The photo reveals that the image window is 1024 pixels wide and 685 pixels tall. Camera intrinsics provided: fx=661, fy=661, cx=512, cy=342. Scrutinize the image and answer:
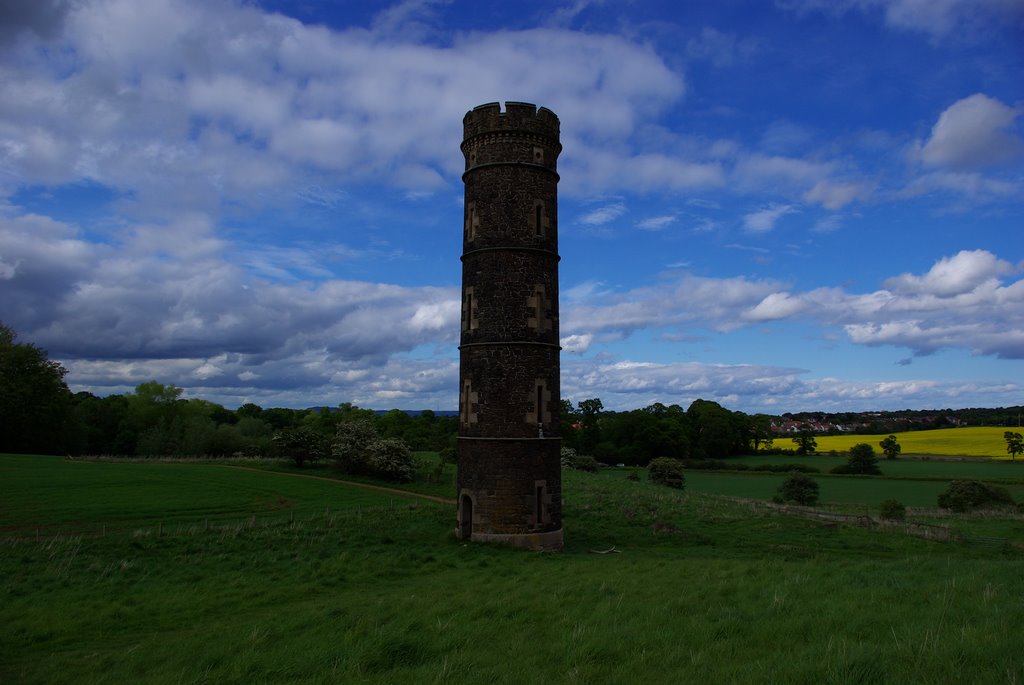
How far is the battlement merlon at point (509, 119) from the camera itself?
25.4 meters

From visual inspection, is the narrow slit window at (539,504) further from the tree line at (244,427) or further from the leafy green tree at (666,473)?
the leafy green tree at (666,473)

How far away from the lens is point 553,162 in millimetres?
26500

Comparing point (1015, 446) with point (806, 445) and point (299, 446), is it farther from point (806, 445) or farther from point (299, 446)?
point (299, 446)

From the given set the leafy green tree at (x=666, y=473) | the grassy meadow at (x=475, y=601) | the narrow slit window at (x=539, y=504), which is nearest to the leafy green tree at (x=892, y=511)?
the grassy meadow at (x=475, y=601)

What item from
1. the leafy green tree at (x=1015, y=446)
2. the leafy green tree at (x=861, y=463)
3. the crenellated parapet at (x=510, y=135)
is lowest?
the leafy green tree at (x=861, y=463)

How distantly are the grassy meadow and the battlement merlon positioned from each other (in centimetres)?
1566

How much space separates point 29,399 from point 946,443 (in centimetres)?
12103

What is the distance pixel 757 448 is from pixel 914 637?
112628mm

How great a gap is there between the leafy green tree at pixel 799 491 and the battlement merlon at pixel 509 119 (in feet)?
125

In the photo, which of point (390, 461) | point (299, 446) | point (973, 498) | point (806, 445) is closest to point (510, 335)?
point (390, 461)

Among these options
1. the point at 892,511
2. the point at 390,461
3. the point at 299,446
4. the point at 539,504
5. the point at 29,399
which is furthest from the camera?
the point at 29,399

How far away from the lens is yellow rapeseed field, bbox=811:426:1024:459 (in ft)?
294

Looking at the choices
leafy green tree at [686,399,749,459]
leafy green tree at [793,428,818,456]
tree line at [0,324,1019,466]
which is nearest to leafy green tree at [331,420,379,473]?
tree line at [0,324,1019,466]

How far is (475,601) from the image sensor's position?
13.1 m
